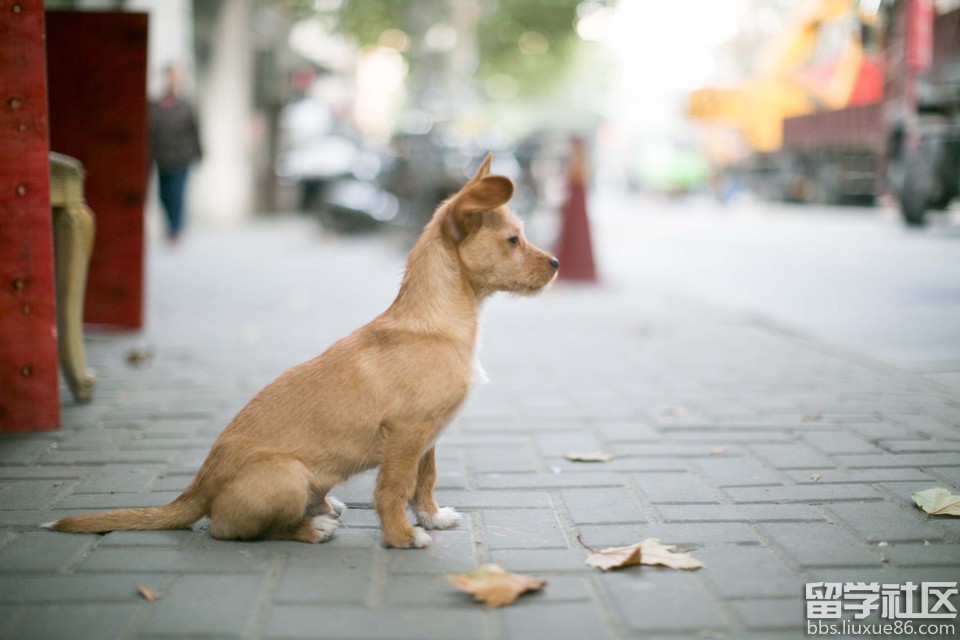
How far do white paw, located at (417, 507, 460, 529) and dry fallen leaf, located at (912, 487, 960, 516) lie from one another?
163 centimetres

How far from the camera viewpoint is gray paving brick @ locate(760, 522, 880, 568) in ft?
8.93

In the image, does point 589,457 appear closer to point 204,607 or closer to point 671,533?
point 671,533

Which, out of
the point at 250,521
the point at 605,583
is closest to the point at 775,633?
the point at 605,583

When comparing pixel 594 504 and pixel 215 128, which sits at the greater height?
pixel 215 128

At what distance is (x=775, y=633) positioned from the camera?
7.52 feet

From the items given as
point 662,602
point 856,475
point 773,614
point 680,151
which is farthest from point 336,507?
point 680,151

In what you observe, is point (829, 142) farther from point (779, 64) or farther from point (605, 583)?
point (605, 583)

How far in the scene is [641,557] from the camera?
271cm

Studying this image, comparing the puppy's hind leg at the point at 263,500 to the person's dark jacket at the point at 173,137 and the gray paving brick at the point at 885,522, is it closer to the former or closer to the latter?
the gray paving brick at the point at 885,522

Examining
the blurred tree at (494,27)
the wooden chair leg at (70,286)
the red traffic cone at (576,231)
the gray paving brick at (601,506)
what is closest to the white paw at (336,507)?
the gray paving brick at (601,506)

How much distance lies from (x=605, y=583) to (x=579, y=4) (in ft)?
91.6

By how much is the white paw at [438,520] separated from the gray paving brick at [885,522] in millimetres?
1332

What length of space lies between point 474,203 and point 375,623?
1328mm

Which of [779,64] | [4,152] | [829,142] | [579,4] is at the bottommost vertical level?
[4,152]
